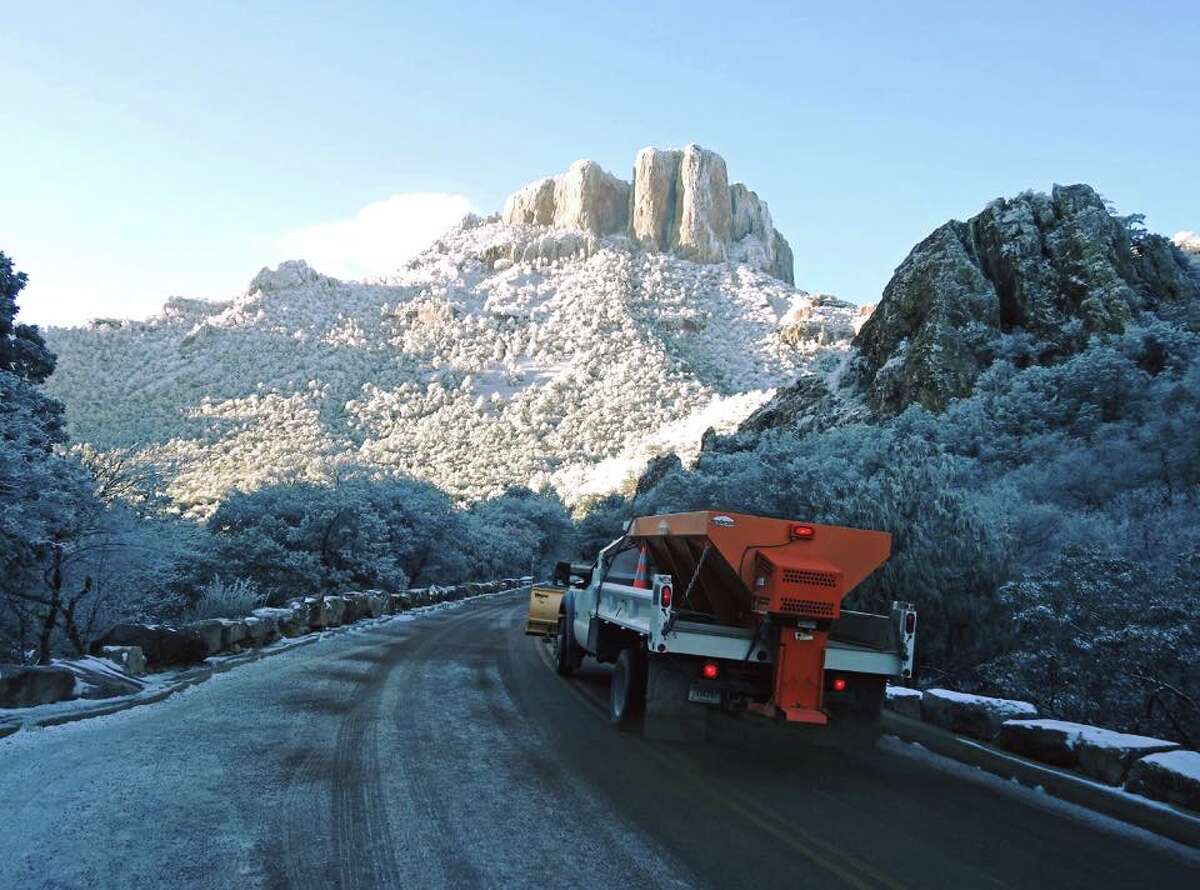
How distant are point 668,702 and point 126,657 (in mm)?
6462

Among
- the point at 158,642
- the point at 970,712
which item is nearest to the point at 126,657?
the point at 158,642

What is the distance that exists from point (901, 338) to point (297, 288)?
10857 centimetres

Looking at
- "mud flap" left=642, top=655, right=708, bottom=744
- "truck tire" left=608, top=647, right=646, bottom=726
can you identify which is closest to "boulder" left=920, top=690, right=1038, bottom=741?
"mud flap" left=642, top=655, right=708, bottom=744

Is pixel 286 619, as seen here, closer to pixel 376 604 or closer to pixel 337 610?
pixel 337 610

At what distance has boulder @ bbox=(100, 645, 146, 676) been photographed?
10176mm

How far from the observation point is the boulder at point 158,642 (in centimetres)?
1142

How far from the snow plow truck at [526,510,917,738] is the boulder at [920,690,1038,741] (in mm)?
1254

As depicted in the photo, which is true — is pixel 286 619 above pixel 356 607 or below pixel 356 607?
above

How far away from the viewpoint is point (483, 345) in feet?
389

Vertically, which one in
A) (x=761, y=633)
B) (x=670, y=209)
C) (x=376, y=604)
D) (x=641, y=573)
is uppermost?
(x=670, y=209)

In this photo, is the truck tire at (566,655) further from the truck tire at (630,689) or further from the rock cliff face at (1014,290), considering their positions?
the rock cliff face at (1014,290)

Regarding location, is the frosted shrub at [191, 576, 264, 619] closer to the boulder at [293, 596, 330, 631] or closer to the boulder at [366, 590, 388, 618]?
the boulder at [293, 596, 330, 631]

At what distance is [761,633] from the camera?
319 inches

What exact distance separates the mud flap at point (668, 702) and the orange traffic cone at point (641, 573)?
1129mm
